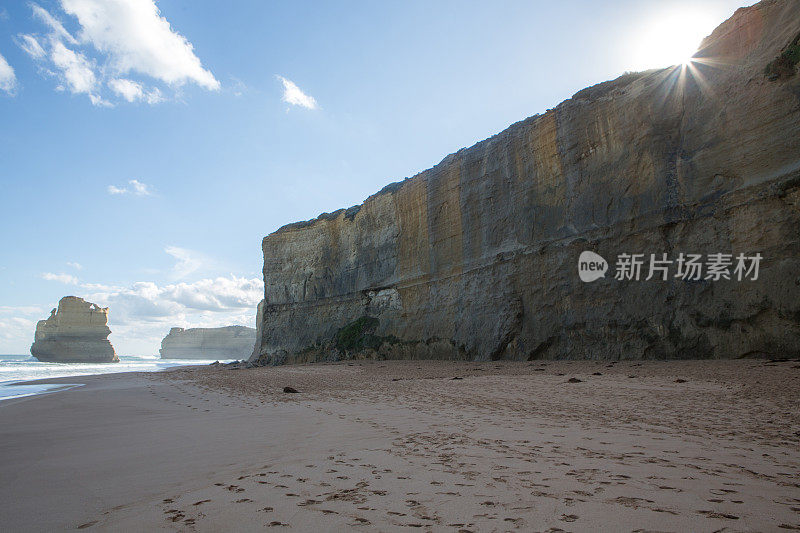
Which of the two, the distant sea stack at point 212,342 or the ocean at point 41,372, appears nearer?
the ocean at point 41,372

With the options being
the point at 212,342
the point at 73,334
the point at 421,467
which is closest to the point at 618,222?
the point at 421,467

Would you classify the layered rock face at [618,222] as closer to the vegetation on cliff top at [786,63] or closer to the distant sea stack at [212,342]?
the vegetation on cliff top at [786,63]

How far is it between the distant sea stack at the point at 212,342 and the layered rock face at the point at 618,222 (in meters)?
86.8

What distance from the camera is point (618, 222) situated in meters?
14.1

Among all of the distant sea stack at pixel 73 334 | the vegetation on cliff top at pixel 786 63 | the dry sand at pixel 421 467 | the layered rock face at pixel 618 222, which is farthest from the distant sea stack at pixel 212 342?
the dry sand at pixel 421 467

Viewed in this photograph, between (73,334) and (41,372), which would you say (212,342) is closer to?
(73,334)

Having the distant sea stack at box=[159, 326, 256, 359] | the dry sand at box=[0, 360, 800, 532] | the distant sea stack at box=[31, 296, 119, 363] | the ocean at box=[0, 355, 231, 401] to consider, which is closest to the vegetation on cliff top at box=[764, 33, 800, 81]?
the dry sand at box=[0, 360, 800, 532]

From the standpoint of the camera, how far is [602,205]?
14.7 meters

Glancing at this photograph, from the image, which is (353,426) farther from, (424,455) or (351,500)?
(351,500)

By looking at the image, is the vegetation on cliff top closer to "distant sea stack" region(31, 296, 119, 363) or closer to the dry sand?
the dry sand

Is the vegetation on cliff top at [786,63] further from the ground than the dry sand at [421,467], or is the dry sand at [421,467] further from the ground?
the vegetation on cliff top at [786,63]

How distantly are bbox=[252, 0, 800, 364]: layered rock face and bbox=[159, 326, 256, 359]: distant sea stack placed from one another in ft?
285

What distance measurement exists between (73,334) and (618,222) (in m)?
79.4

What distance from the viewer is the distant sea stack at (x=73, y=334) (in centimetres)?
6681
